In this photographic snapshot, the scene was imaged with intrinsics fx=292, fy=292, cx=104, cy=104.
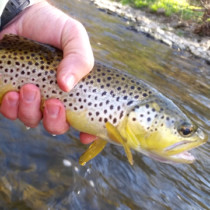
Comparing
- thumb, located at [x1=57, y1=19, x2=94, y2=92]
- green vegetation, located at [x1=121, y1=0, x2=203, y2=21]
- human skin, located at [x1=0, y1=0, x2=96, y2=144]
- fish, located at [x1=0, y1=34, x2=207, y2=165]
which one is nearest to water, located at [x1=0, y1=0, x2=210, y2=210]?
human skin, located at [x1=0, y1=0, x2=96, y2=144]

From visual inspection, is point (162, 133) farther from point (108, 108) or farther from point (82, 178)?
point (82, 178)

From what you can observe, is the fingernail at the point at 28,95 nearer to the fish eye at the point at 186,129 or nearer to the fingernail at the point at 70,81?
the fingernail at the point at 70,81

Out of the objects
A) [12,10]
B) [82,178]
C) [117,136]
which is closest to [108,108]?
[117,136]

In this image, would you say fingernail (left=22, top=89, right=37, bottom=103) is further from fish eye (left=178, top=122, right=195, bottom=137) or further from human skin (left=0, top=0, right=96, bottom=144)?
fish eye (left=178, top=122, right=195, bottom=137)

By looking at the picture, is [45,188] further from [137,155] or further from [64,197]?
[137,155]

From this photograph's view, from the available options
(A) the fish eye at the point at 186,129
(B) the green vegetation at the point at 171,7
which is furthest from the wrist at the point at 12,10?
(B) the green vegetation at the point at 171,7

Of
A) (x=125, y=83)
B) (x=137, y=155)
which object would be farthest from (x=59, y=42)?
(x=137, y=155)
